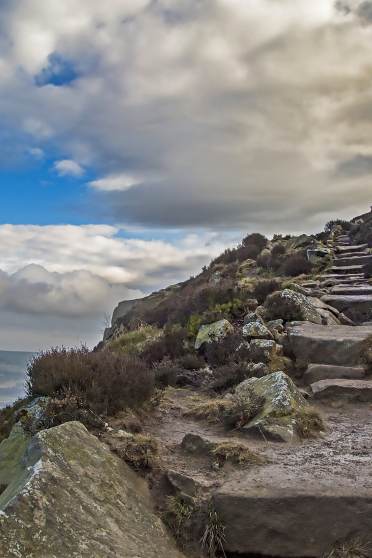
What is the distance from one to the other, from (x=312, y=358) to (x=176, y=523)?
6355 mm

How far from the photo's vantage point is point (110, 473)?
490 centimetres

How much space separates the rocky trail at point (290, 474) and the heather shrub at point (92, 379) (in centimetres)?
54

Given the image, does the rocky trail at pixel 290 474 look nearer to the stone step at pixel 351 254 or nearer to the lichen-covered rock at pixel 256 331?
the lichen-covered rock at pixel 256 331

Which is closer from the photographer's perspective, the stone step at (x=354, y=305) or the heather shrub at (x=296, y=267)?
the stone step at (x=354, y=305)

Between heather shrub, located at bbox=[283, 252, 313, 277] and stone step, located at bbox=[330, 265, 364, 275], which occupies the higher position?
heather shrub, located at bbox=[283, 252, 313, 277]

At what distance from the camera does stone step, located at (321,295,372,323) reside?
13968 mm

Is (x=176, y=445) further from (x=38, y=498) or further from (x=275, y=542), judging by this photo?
(x=38, y=498)

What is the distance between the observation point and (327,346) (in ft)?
34.2

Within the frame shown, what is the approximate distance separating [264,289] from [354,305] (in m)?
2.52

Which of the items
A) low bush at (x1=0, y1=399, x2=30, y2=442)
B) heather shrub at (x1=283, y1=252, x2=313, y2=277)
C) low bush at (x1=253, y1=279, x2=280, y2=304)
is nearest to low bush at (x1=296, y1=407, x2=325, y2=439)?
low bush at (x1=0, y1=399, x2=30, y2=442)

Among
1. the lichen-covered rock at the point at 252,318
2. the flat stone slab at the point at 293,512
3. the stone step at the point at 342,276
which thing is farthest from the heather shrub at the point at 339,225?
the flat stone slab at the point at 293,512

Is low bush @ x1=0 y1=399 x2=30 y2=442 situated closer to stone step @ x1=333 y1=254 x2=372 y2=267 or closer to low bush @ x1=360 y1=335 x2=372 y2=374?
low bush @ x1=360 y1=335 x2=372 y2=374

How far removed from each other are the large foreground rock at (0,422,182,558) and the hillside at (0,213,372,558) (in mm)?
13

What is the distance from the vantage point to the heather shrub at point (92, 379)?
21.1ft
